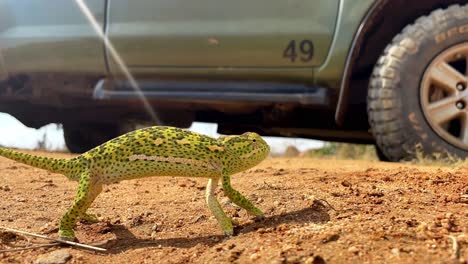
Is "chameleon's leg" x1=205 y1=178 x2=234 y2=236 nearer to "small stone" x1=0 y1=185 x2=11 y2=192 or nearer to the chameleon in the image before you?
the chameleon

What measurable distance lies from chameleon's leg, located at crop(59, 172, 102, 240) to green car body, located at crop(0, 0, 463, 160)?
2.43m

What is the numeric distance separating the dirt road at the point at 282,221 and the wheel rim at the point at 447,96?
82 cm

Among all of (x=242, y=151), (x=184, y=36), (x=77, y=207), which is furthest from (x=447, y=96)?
(x=77, y=207)

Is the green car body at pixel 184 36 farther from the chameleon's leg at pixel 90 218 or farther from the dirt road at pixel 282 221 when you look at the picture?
the chameleon's leg at pixel 90 218

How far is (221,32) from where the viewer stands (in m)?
4.34

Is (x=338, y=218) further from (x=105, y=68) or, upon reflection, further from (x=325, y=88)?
(x=105, y=68)

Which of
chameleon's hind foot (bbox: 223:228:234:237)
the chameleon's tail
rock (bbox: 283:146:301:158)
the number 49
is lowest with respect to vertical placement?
rock (bbox: 283:146:301:158)

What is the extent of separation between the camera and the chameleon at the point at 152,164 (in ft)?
6.57

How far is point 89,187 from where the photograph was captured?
201cm

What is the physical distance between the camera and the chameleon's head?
6.81 ft

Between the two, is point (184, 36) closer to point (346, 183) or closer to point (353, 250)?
point (346, 183)

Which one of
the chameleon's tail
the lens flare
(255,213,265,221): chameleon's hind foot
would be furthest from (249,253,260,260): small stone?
the lens flare

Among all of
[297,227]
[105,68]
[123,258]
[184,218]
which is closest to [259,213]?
[297,227]

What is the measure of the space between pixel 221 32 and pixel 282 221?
2.58m
